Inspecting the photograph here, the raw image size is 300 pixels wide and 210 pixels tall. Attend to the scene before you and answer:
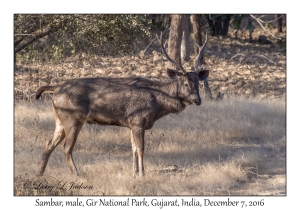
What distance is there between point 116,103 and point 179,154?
6.59 ft

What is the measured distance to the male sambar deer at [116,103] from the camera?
8.80m

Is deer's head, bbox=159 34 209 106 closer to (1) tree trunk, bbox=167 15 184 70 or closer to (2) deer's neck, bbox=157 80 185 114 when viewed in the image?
(2) deer's neck, bbox=157 80 185 114

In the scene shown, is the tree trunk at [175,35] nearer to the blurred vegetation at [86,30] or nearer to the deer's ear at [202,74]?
the blurred vegetation at [86,30]

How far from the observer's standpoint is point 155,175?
8758 mm

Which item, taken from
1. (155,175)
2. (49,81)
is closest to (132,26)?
(155,175)

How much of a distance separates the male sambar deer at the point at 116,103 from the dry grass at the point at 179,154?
475 mm

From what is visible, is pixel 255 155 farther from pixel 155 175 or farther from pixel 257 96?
pixel 257 96

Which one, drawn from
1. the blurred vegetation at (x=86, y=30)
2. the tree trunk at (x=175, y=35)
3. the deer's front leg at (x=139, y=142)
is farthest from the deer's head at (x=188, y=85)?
the tree trunk at (x=175, y=35)

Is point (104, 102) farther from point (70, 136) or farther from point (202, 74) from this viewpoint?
point (202, 74)

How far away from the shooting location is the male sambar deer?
8.80 m

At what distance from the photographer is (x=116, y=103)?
8.98 metres

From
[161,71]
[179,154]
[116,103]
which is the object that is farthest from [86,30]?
[161,71]

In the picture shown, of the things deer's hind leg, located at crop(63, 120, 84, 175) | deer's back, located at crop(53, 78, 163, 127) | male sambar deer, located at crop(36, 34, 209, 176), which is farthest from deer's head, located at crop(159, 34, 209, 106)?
deer's hind leg, located at crop(63, 120, 84, 175)

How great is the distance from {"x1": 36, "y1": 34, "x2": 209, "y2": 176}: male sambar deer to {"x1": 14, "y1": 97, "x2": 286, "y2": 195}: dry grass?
475 mm
